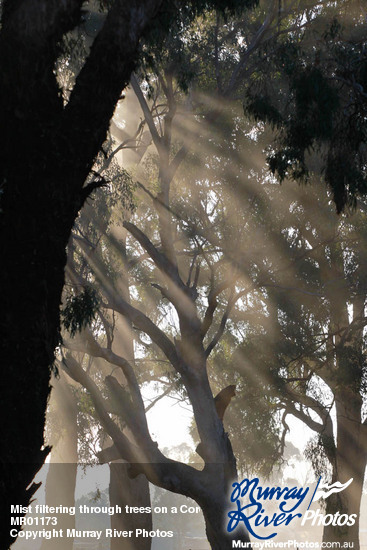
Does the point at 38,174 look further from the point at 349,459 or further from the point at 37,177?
the point at 349,459

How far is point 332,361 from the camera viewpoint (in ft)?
55.8

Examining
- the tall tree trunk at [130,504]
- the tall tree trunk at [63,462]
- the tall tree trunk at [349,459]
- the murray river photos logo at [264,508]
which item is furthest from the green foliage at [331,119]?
the tall tree trunk at [63,462]

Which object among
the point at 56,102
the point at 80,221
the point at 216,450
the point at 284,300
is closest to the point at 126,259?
the point at 80,221

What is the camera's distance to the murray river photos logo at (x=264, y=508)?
9430 mm

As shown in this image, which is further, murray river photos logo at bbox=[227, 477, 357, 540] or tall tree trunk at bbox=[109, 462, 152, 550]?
tall tree trunk at bbox=[109, 462, 152, 550]

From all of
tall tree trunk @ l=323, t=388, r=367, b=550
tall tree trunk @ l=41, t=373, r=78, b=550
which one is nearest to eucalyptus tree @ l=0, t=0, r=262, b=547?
tall tree trunk @ l=323, t=388, r=367, b=550

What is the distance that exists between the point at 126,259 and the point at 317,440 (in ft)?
24.2

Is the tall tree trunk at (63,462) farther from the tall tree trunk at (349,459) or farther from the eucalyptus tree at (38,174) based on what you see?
the eucalyptus tree at (38,174)

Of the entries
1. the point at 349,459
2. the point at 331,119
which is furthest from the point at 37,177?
the point at 349,459

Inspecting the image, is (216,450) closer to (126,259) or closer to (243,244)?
(243,244)

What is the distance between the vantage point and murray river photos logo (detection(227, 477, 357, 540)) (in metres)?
9.43

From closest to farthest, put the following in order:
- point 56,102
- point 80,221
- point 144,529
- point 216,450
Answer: point 56,102 → point 216,450 → point 144,529 → point 80,221

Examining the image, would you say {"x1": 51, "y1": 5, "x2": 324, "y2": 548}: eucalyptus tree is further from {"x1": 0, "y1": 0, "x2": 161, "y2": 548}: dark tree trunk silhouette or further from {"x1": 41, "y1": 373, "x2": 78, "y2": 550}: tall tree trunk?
{"x1": 41, "y1": 373, "x2": 78, "y2": 550}: tall tree trunk

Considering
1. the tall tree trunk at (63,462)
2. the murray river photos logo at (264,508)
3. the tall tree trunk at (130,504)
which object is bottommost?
the murray river photos logo at (264,508)
